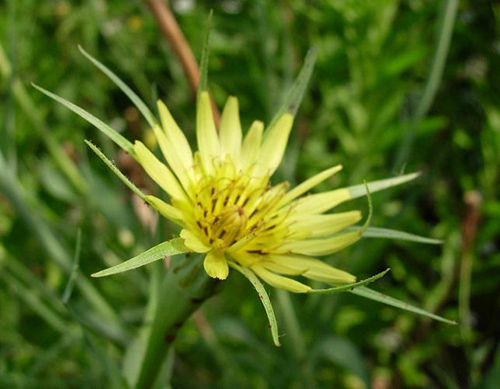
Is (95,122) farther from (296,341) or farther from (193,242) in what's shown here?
(296,341)

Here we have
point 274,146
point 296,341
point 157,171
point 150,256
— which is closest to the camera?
point 150,256

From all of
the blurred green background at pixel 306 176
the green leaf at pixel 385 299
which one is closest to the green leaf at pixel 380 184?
the green leaf at pixel 385 299

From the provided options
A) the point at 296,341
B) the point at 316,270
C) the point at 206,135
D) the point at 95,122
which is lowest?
the point at 296,341

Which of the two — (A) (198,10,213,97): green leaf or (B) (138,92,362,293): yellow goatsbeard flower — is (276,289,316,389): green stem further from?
(A) (198,10,213,97): green leaf

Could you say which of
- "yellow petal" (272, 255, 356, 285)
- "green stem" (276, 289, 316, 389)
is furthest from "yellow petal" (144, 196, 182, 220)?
"green stem" (276, 289, 316, 389)

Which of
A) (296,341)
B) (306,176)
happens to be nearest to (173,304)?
(296,341)

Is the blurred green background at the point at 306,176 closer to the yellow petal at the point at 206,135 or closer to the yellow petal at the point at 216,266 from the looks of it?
the yellow petal at the point at 206,135
